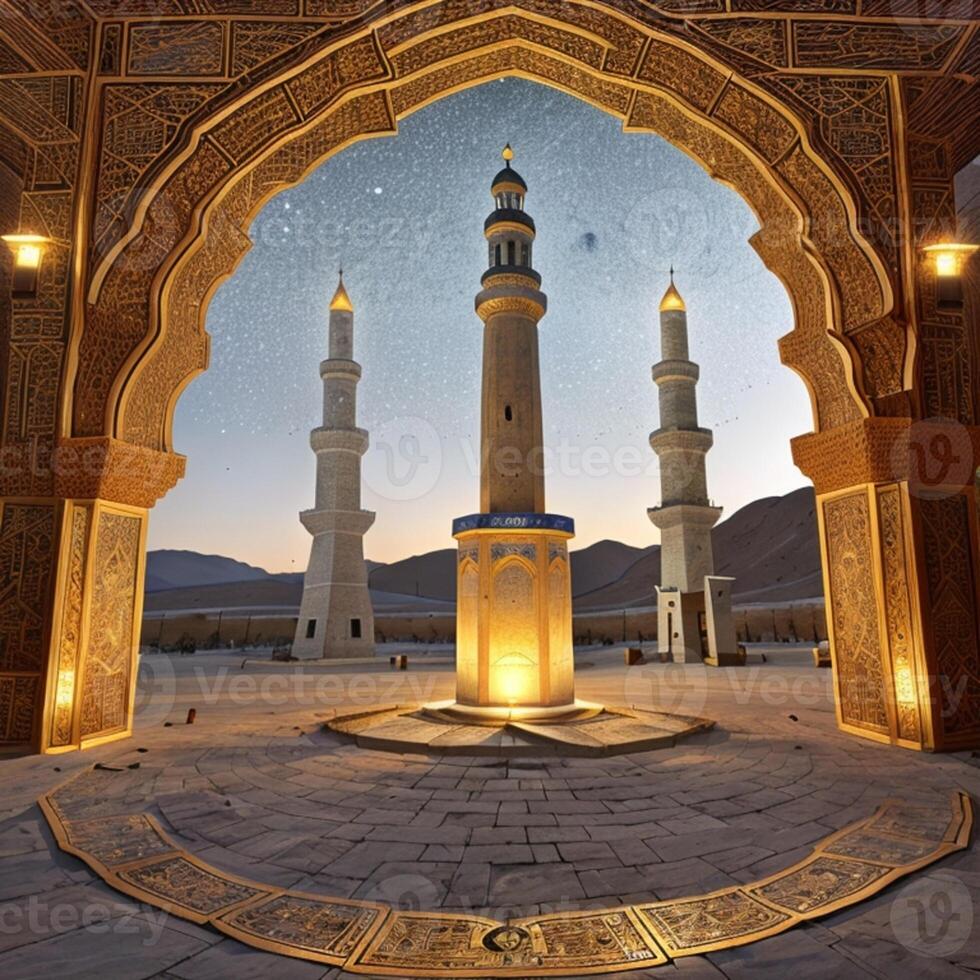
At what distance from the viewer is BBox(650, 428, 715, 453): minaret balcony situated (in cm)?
2059

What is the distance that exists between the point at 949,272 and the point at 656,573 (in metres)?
59.9

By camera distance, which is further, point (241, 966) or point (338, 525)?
point (338, 525)

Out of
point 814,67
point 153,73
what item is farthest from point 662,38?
point 153,73

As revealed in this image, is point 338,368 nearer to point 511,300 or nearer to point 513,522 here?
point 511,300

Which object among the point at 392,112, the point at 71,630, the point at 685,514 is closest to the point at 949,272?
the point at 392,112

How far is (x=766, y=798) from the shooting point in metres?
4.57

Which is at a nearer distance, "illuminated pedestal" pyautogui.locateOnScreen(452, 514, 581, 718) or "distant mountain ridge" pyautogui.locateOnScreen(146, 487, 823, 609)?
"illuminated pedestal" pyautogui.locateOnScreen(452, 514, 581, 718)

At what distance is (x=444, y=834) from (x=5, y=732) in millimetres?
4555

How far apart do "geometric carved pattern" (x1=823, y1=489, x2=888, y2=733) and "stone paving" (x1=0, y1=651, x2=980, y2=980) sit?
392mm

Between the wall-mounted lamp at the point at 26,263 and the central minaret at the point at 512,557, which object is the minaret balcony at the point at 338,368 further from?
the wall-mounted lamp at the point at 26,263

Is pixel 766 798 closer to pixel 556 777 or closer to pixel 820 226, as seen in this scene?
pixel 556 777

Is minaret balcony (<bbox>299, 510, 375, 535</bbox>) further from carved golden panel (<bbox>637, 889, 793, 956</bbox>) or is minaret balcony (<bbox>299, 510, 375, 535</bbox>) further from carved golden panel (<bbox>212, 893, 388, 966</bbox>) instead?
Result: carved golden panel (<bbox>637, 889, 793, 956</bbox>)

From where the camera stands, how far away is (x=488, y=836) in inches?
153

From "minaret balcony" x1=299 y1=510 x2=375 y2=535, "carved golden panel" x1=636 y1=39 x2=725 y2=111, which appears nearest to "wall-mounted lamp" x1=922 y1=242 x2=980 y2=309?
"carved golden panel" x1=636 y1=39 x2=725 y2=111
